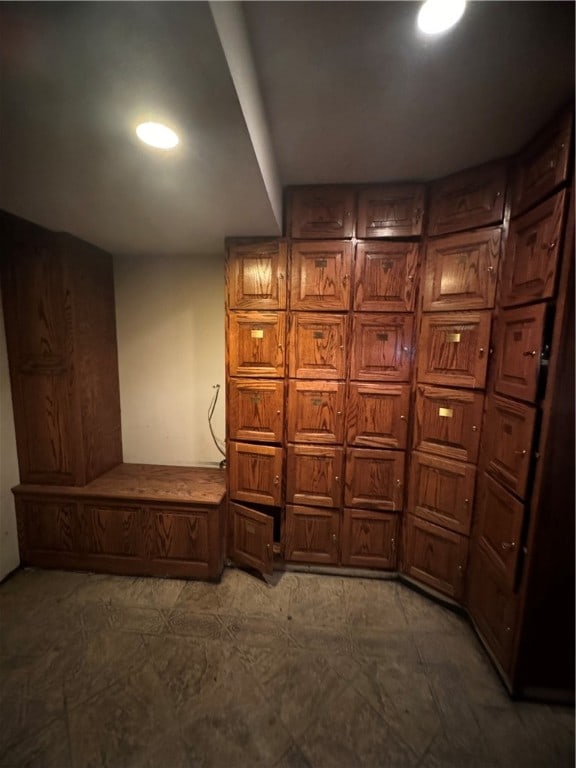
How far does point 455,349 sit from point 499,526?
91 centimetres

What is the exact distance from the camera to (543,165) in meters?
1.22

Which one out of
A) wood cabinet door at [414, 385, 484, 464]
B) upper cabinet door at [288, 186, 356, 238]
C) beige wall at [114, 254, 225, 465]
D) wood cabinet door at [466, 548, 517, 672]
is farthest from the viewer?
beige wall at [114, 254, 225, 465]

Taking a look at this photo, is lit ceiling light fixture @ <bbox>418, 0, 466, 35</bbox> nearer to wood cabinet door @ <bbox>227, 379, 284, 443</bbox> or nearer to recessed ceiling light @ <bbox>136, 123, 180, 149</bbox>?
recessed ceiling light @ <bbox>136, 123, 180, 149</bbox>

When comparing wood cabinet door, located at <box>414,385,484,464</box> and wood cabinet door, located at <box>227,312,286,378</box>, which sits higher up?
wood cabinet door, located at <box>227,312,286,378</box>

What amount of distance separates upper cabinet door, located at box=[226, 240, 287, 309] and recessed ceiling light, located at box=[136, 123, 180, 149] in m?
0.82

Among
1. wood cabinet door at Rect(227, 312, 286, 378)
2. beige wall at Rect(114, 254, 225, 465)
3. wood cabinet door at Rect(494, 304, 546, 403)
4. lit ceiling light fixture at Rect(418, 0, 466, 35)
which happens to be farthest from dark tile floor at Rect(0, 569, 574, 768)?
lit ceiling light fixture at Rect(418, 0, 466, 35)

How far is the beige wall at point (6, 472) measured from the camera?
1.86 metres

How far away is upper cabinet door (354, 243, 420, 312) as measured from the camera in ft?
5.60

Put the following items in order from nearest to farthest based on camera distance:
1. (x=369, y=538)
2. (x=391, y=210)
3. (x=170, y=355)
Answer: (x=391, y=210)
(x=369, y=538)
(x=170, y=355)

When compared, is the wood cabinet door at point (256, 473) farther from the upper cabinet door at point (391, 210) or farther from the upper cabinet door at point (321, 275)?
the upper cabinet door at point (391, 210)

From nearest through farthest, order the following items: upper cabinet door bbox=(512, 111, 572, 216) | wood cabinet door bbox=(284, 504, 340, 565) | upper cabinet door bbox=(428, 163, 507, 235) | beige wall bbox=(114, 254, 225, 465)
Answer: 1. upper cabinet door bbox=(512, 111, 572, 216)
2. upper cabinet door bbox=(428, 163, 507, 235)
3. wood cabinet door bbox=(284, 504, 340, 565)
4. beige wall bbox=(114, 254, 225, 465)

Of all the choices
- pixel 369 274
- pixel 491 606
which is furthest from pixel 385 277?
pixel 491 606

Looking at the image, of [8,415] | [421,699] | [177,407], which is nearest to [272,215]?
[177,407]

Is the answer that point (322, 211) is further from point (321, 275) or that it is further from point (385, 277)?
point (385, 277)
